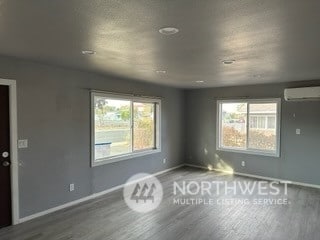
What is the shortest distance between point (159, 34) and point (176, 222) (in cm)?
268

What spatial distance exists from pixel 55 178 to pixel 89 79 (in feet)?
5.99

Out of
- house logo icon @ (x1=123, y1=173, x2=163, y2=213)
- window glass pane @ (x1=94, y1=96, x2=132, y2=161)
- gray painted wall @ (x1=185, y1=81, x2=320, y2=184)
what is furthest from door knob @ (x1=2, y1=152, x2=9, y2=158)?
gray painted wall @ (x1=185, y1=81, x2=320, y2=184)

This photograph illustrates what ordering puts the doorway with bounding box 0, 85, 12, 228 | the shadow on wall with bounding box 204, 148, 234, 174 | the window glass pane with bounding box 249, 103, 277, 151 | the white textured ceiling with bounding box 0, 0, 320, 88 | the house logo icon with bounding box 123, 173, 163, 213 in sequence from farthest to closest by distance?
the shadow on wall with bounding box 204, 148, 234, 174, the window glass pane with bounding box 249, 103, 277, 151, the house logo icon with bounding box 123, 173, 163, 213, the doorway with bounding box 0, 85, 12, 228, the white textured ceiling with bounding box 0, 0, 320, 88

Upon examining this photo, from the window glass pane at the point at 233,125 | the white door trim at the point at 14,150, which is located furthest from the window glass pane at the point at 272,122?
the white door trim at the point at 14,150

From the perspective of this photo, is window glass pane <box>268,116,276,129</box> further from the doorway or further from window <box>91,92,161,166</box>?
the doorway

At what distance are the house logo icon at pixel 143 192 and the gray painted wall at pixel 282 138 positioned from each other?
6.23 feet

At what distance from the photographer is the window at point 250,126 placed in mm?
5857

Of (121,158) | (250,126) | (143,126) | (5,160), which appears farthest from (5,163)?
(250,126)

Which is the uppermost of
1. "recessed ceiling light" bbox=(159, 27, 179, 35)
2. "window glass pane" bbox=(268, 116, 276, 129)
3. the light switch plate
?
"recessed ceiling light" bbox=(159, 27, 179, 35)

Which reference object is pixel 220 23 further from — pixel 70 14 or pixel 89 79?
pixel 89 79

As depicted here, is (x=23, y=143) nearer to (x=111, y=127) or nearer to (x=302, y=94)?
(x=111, y=127)

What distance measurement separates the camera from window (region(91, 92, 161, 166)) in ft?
15.8

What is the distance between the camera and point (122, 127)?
5.41 m

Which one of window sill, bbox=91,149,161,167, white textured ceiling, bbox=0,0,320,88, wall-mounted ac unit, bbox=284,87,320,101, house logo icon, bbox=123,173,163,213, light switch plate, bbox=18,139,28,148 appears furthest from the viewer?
wall-mounted ac unit, bbox=284,87,320,101
